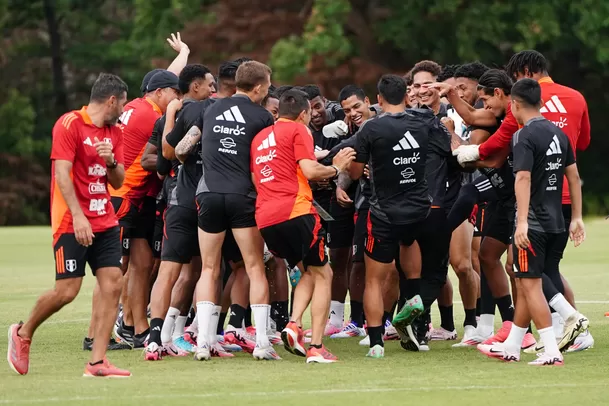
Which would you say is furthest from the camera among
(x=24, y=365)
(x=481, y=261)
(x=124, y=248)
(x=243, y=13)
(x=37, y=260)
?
(x=243, y=13)

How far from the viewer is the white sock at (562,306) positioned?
1005 cm

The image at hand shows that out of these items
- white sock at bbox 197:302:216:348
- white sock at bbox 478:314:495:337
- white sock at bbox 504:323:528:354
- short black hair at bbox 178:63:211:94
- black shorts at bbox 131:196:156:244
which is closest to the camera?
white sock at bbox 504:323:528:354

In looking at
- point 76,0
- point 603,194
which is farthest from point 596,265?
point 76,0

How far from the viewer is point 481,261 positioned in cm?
1095

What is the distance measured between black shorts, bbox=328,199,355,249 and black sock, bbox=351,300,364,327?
0.64 m

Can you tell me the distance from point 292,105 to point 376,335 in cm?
202

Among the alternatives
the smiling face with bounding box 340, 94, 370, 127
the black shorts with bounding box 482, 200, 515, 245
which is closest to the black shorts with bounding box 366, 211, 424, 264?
the black shorts with bounding box 482, 200, 515, 245

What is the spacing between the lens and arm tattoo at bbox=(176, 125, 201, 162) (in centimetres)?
1034

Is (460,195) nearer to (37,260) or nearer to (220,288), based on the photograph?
(220,288)

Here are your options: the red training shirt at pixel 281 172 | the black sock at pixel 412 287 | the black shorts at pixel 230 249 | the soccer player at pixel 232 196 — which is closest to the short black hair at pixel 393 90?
the red training shirt at pixel 281 172

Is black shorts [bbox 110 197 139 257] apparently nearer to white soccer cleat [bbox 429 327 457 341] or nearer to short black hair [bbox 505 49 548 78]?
white soccer cleat [bbox 429 327 457 341]

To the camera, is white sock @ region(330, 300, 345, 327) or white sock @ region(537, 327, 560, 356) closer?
white sock @ region(537, 327, 560, 356)

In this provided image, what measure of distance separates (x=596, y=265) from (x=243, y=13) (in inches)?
1057

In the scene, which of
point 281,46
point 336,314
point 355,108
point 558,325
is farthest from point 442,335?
point 281,46
